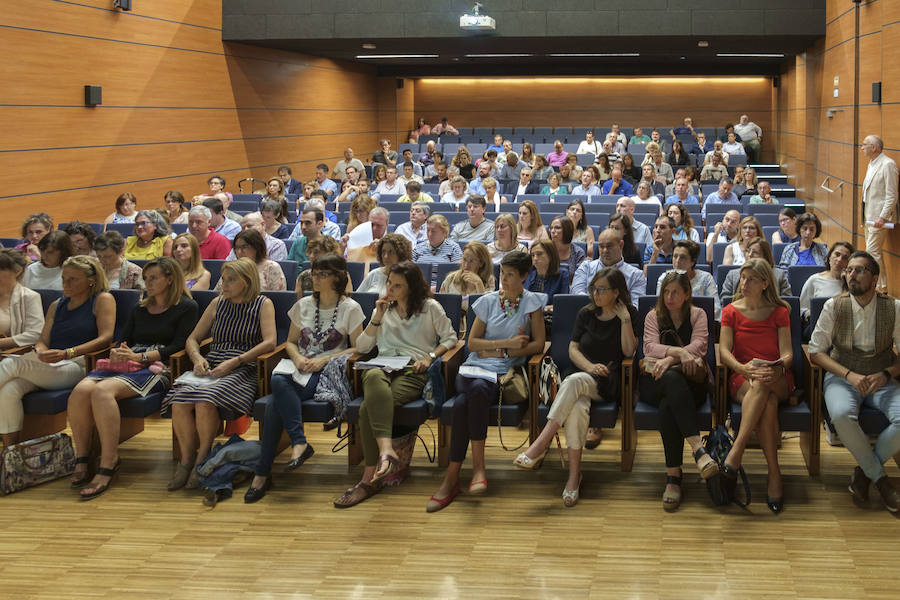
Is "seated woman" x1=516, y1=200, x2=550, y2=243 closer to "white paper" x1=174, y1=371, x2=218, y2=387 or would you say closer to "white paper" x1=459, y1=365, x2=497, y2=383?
"white paper" x1=459, y1=365, x2=497, y2=383

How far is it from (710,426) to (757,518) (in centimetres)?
44

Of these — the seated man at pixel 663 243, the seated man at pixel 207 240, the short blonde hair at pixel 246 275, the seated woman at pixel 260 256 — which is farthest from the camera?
the seated man at pixel 207 240

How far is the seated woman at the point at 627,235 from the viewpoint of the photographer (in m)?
6.14

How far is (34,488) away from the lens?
4.34 metres

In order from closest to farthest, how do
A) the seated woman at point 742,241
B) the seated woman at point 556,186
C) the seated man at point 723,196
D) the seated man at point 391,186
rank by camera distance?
the seated woman at point 742,241 < the seated man at point 723,196 < the seated woman at point 556,186 < the seated man at point 391,186

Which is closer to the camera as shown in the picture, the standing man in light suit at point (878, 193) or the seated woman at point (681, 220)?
the seated woman at point (681, 220)

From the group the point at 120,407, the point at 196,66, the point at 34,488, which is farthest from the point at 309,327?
the point at 196,66

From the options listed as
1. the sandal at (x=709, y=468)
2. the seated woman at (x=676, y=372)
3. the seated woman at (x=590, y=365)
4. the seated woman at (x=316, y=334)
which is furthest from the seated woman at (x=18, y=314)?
the sandal at (x=709, y=468)

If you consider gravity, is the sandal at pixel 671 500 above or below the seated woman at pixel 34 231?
below

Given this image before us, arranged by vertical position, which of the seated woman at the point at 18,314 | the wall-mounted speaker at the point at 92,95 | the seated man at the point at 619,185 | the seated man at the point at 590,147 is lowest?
the seated woman at the point at 18,314

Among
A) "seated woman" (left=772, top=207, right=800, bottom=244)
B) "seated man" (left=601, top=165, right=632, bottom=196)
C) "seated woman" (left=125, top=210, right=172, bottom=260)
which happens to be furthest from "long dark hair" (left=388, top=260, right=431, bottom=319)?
"seated man" (left=601, top=165, right=632, bottom=196)

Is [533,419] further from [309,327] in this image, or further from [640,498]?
[309,327]

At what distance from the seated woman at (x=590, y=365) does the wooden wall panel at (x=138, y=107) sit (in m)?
5.93

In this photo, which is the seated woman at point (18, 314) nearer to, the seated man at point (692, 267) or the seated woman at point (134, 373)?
the seated woman at point (134, 373)
